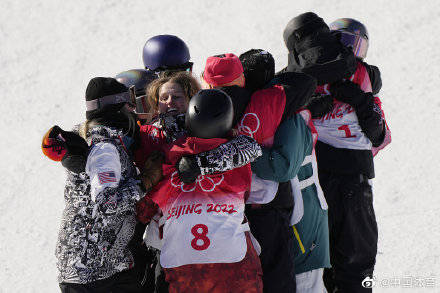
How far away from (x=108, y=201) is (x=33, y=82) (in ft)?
18.5

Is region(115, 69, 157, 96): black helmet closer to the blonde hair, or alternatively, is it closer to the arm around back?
the blonde hair

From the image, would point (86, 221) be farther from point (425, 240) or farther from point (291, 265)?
point (425, 240)

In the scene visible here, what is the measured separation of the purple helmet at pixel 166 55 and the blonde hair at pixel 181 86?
1.14m

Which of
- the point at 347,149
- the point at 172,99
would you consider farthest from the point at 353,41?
the point at 172,99

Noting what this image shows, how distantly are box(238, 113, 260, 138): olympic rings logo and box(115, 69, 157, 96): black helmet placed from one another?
154 centimetres

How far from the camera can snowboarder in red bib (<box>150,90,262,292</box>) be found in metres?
2.60

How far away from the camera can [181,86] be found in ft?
10.4

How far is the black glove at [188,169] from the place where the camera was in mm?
2592

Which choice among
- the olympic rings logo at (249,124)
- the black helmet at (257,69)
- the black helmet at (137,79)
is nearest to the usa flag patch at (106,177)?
the olympic rings logo at (249,124)

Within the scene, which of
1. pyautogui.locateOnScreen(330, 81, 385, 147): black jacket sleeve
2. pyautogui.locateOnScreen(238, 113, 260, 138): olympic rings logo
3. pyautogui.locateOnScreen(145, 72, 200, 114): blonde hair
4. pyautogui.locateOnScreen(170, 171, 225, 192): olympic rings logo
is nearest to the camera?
pyautogui.locateOnScreen(170, 171, 225, 192): olympic rings logo

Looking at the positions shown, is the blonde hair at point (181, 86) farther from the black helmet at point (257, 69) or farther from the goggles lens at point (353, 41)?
the goggles lens at point (353, 41)

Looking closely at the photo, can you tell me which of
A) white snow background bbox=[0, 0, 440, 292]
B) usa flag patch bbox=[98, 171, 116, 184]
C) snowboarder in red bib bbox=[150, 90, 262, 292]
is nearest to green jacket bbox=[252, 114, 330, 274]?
snowboarder in red bib bbox=[150, 90, 262, 292]

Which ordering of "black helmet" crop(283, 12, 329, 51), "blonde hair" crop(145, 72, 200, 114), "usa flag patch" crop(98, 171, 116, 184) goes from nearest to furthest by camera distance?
"usa flag patch" crop(98, 171, 116, 184)
"blonde hair" crop(145, 72, 200, 114)
"black helmet" crop(283, 12, 329, 51)

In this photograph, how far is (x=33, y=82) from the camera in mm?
Answer: 7664
